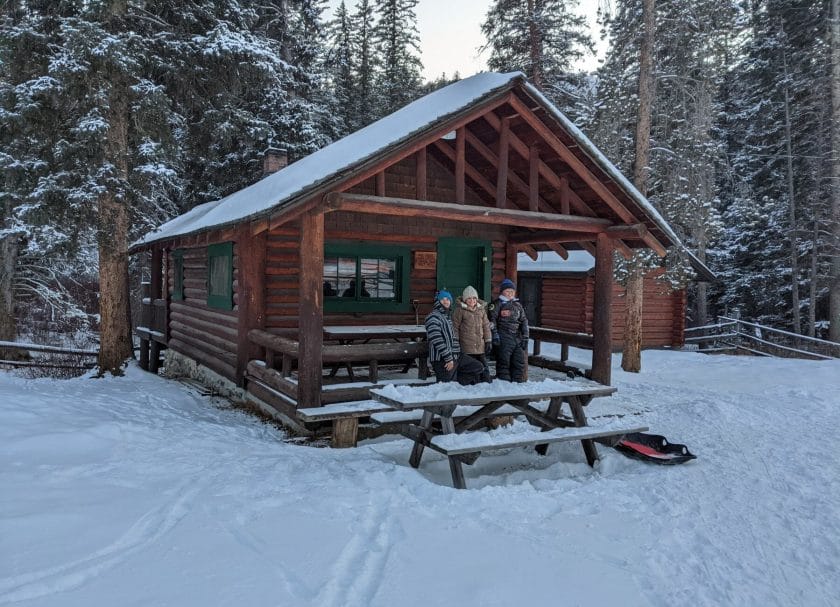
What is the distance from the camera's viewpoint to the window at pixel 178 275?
48.9ft

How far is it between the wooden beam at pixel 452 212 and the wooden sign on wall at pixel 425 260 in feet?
8.83

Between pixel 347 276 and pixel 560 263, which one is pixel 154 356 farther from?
pixel 560 263

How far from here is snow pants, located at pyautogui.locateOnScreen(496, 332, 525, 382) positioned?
8.70 meters

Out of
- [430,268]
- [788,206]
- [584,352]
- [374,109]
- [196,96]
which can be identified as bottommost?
[584,352]

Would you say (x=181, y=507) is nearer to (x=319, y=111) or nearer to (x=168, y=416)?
(x=168, y=416)

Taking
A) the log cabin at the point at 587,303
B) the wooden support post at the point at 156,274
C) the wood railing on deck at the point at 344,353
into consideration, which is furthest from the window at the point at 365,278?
the log cabin at the point at 587,303

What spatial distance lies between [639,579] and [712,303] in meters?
31.0

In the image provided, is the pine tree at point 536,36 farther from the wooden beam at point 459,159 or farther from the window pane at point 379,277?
the wooden beam at point 459,159

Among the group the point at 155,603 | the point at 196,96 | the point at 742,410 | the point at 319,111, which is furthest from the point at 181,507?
the point at 319,111

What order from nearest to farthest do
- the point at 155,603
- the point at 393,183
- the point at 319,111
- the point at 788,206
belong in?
the point at 155,603 < the point at 393,183 < the point at 788,206 < the point at 319,111

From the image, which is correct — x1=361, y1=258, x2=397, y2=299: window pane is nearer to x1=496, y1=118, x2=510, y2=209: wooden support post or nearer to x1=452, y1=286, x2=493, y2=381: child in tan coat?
x1=496, y1=118, x2=510, y2=209: wooden support post

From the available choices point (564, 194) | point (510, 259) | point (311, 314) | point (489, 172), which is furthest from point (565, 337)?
point (311, 314)

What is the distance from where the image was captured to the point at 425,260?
1206cm

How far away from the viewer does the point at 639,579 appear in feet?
13.3
